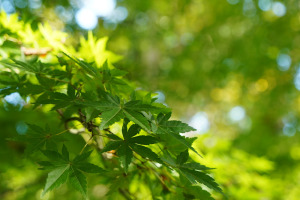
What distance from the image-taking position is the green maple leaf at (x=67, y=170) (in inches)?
28.6

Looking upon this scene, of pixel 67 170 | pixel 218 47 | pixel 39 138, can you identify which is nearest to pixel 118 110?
pixel 67 170

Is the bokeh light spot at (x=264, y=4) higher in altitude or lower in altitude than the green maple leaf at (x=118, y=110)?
higher

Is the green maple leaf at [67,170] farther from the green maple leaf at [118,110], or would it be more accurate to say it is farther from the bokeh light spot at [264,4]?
the bokeh light spot at [264,4]

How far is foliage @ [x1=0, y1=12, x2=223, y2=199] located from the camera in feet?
2.48

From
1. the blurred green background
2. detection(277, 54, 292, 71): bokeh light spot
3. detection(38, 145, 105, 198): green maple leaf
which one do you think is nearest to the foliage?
detection(38, 145, 105, 198): green maple leaf

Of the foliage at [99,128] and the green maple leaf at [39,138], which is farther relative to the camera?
the green maple leaf at [39,138]

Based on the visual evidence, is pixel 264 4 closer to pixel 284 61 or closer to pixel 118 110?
pixel 284 61

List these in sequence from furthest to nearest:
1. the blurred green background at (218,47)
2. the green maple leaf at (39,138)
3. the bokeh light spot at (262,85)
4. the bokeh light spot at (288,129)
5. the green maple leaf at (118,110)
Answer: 1. the bokeh light spot at (288,129)
2. the bokeh light spot at (262,85)
3. the blurred green background at (218,47)
4. the green maple leaf at (39,138)
5. the green maple leaf at (118,110)

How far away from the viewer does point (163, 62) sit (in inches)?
224

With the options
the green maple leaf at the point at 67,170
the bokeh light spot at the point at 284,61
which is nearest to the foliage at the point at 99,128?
the green maple leaf at the point at 67,170

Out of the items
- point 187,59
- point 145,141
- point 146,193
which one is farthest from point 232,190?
point 187,59

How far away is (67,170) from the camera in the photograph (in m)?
0.77

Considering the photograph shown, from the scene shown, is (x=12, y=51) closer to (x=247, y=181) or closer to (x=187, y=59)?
(x=247, y=181)

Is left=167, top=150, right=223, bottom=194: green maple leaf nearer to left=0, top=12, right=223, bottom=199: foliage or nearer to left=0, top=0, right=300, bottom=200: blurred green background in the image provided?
left=0, top=12, right=223, bottom=199: foliage
